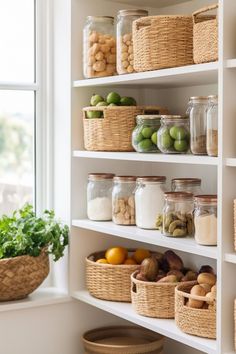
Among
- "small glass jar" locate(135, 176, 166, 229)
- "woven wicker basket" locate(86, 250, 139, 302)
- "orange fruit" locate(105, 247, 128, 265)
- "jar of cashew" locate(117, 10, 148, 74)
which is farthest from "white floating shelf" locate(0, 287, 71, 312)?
"jar of cashew" locate(117, 10, 148, 74)

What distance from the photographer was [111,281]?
305cm

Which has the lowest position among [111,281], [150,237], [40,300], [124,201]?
[40,300]

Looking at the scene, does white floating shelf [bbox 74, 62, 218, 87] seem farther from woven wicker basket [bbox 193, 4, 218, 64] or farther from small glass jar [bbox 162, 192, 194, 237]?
small glass jar [bbox 162, 192, 194, 237]

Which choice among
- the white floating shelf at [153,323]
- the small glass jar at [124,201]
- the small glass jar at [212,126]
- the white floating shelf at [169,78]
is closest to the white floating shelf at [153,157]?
the small glass jar at [212,126]

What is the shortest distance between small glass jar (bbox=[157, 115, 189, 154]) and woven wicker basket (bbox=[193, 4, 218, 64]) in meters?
0.26

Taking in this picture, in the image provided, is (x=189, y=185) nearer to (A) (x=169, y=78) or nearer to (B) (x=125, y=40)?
(A) (x=169, y=78)

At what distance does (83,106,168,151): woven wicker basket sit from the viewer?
2.99 meters

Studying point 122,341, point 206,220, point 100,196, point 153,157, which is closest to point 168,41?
point 153,157

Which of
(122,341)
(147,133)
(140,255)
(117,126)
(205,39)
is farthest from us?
(122,341)

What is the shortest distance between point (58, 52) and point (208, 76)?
36.3 inches

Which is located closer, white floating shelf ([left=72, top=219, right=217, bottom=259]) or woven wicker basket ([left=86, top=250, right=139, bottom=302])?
white floating shelf ([left=72, top=219, right=217, bottom=259])

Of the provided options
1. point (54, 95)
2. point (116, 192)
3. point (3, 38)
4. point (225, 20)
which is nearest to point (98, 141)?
point (116, 192)

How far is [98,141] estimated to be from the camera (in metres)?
3.05

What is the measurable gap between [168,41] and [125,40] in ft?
1.01
